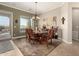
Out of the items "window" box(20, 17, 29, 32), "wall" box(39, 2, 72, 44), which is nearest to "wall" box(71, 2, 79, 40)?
"wall" box(39, 2, 72, 44)

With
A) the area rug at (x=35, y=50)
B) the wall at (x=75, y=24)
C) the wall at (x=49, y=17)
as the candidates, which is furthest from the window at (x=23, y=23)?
the wall at (x=75, y=24)

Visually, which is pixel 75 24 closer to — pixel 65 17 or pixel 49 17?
pixel 65 17

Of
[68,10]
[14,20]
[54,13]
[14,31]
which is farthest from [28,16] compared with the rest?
[68,10]

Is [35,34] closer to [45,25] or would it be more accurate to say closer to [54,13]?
[45,25]

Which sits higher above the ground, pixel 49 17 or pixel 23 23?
pixel 49 17

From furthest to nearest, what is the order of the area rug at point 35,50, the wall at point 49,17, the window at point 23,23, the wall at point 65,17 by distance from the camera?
1. the window at point 23,23
2. the wall at point 49,17
3. the wall at point 65,17
4. the area rug at point 35,50

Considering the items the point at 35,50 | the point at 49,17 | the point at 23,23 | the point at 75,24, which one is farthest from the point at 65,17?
the point at 23,23

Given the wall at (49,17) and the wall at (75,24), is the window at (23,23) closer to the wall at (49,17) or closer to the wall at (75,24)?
the wall at (49,17)

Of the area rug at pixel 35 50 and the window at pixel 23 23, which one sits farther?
the window at pixel 23 23

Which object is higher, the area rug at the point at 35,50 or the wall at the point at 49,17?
the wall at the point at 49,17

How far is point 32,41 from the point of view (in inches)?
221

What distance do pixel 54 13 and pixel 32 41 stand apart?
8.13 ft

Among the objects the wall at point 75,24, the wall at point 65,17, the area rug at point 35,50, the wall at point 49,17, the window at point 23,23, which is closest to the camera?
the area rug at point 35,50

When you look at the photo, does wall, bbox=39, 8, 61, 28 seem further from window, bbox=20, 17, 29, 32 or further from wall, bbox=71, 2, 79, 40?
window, bbox=20, 17, 29, 32
